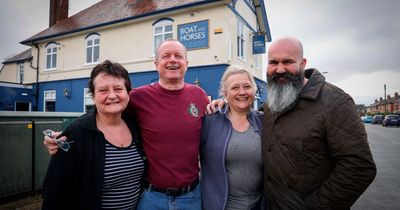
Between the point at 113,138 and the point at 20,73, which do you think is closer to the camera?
the point at 113,138

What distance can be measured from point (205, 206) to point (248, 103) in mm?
1101

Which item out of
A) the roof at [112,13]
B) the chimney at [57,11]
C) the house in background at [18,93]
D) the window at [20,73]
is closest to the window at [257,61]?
the roof at [112,13]

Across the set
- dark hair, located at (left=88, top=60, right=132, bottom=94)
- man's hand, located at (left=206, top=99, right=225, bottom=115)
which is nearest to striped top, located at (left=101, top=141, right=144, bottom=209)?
dark hair, located at (left=88, top=60, right=132, bottom=94)

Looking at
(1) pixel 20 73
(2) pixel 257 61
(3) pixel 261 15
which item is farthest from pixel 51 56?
(3) pixel 261 15

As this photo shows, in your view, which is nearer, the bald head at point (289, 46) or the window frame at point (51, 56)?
the bald head at point (289, 46)

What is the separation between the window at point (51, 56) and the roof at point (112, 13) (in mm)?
698

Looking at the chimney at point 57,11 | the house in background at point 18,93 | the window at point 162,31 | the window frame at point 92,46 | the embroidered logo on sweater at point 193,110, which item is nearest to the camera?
the embroidered logo on sweater at point 193,110

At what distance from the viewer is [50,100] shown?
18.8 meters

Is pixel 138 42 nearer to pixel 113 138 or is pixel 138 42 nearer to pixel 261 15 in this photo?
pixel 261 15

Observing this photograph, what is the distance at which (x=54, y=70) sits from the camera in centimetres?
1841

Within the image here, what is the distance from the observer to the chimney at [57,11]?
21531 millimetres

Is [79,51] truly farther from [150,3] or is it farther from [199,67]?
[199,67]

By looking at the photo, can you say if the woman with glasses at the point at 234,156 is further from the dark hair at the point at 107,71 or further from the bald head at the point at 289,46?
the dark hair at the point at 107,71

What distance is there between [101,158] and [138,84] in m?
13.1
